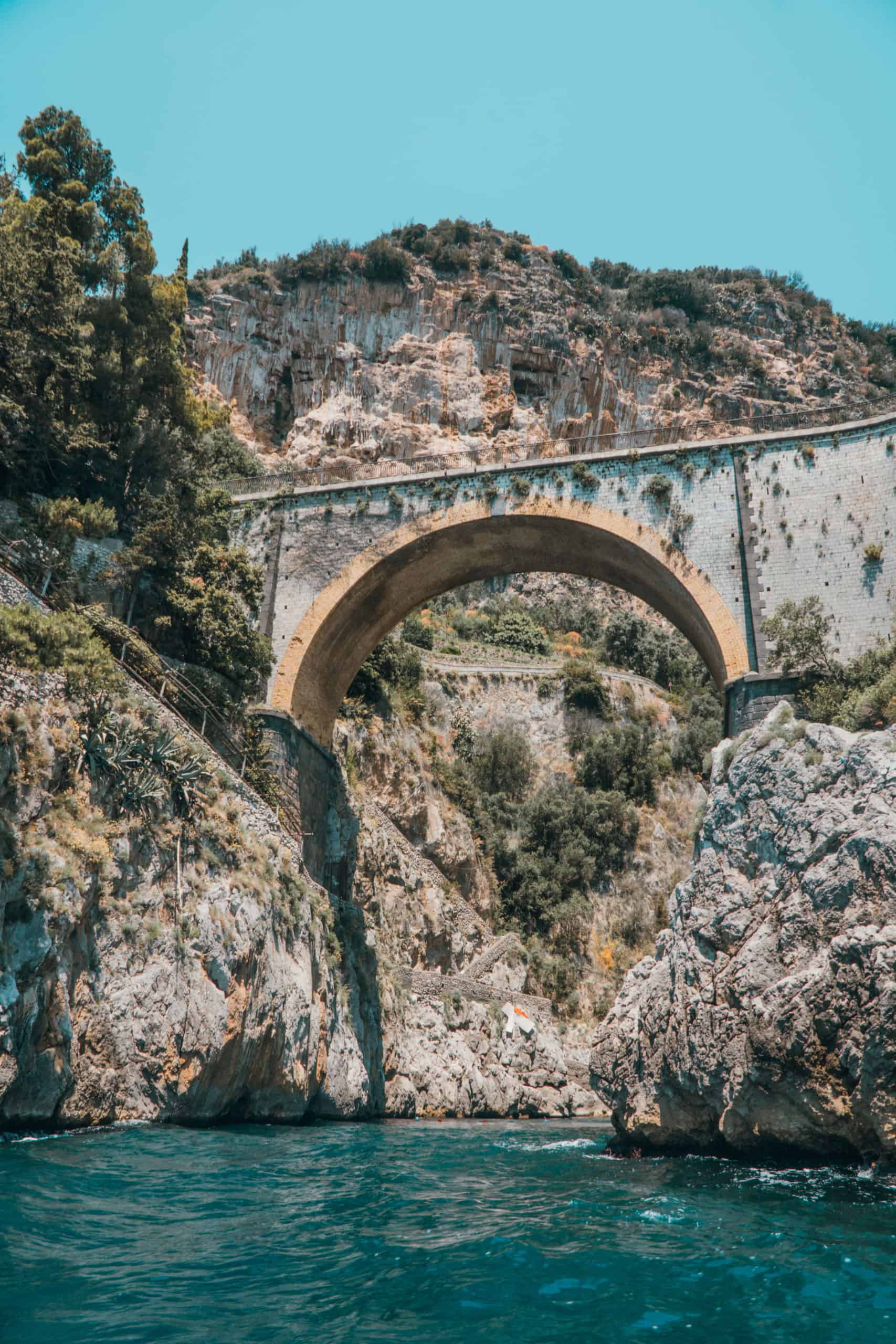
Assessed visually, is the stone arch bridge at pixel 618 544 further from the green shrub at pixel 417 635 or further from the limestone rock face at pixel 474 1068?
the green shrub at pixel 417 635

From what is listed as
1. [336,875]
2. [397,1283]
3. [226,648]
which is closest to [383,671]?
[336,875]

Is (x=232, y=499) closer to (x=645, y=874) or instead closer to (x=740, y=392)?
(x=645, y=874)

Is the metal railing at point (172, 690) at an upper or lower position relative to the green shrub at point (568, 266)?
lower

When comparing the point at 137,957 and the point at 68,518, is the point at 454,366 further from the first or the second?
the point at 137,957

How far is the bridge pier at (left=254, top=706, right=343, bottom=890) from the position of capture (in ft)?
77.5

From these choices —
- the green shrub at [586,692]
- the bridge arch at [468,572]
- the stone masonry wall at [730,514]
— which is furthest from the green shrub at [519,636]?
the stone masonry wall at [730,514]

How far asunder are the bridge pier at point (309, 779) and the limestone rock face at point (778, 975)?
29.8 feet

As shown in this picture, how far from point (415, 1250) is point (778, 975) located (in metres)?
6.80

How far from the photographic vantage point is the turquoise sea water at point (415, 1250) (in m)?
7.42

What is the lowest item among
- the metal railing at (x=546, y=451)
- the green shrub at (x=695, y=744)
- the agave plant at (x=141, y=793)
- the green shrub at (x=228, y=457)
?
the agave plant at (x=141, y=793)

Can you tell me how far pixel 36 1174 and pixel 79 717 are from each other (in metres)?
6.60

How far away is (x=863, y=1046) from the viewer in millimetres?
12664

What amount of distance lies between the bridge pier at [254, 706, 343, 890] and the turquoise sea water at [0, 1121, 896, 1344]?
10163 millimetres

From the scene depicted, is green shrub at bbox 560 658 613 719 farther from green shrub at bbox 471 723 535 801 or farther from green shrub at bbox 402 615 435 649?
green shrub at bbox 402 615 435 649
